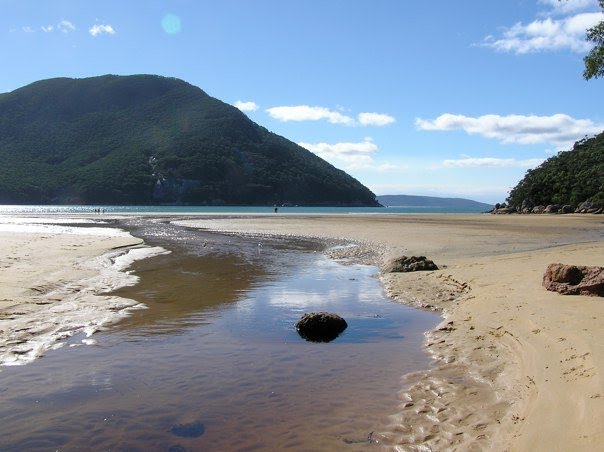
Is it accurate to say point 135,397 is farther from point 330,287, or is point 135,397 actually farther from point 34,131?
point 34,131

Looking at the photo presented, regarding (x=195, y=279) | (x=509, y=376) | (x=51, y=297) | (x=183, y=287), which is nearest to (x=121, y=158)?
(x=195, y=279)

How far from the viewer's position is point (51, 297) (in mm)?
11984

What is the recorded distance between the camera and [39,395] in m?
6.14

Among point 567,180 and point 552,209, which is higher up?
point 567,180

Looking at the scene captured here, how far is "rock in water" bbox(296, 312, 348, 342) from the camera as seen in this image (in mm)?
9328

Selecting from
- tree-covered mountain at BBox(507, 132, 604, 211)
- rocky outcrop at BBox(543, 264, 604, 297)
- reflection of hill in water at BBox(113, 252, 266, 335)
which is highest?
tree-covered mountain at BBox(507, 132, 604, 211)

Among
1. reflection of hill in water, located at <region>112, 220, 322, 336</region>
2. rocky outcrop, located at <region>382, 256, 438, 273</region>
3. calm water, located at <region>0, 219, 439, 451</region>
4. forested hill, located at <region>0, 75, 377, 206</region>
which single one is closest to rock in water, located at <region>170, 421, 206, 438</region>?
calm water, located at <region>0, 219, 439, 451</region>

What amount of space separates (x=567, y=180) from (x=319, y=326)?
89.3 metres

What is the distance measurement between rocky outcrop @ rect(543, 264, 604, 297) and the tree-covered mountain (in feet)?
230

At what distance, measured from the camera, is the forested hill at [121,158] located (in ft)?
520

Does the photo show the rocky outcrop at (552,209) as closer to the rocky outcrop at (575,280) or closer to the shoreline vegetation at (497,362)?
the shoreline vegetation at (497,362)

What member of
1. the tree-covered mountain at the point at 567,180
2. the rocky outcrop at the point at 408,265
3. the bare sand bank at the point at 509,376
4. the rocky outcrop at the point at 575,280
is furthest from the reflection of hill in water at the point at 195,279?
the tree-covered mountain at the point at 567,180

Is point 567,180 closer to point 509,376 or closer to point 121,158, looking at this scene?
point 509,376

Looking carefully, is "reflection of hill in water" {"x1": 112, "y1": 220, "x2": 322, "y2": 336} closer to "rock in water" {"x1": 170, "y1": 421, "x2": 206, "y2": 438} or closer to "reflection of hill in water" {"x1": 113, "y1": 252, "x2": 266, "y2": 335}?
"reflection of hill in water" {"x1": 113, "y1": 252, "x2": 266, "y2": 335}
